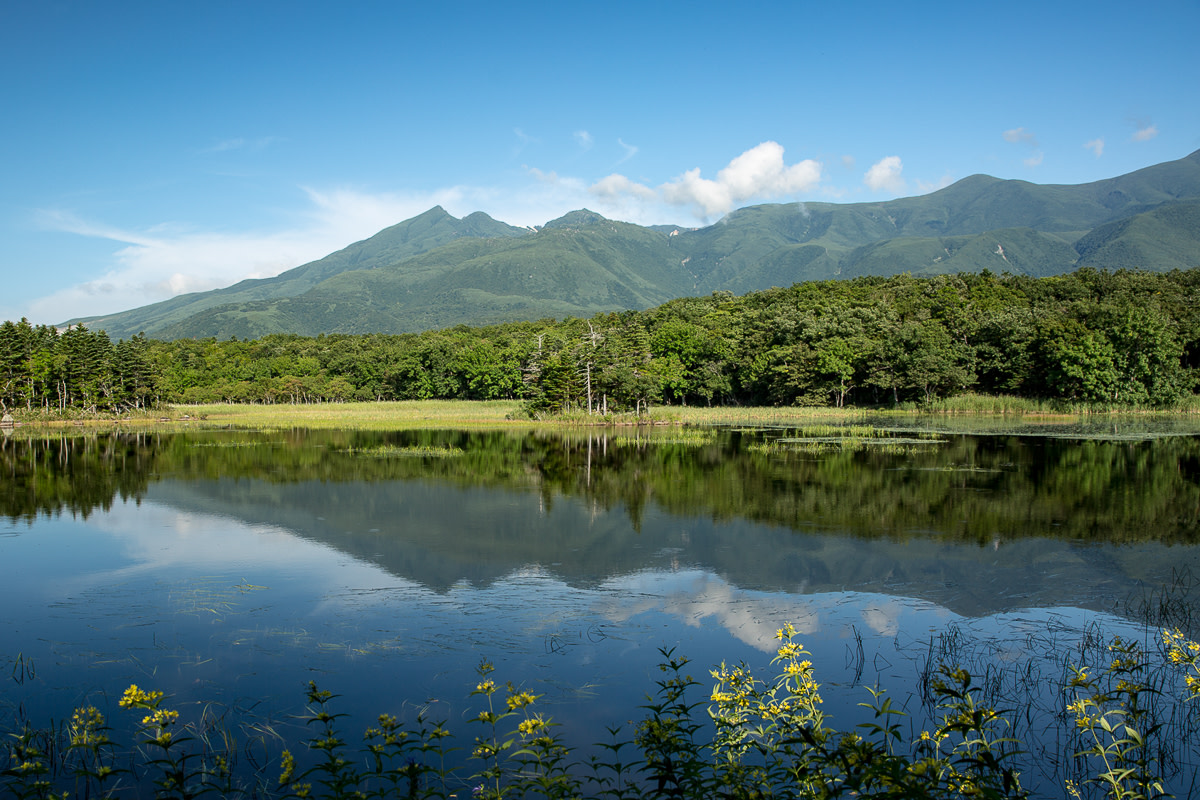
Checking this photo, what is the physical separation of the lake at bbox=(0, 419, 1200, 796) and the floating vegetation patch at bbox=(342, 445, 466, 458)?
5.22 meters

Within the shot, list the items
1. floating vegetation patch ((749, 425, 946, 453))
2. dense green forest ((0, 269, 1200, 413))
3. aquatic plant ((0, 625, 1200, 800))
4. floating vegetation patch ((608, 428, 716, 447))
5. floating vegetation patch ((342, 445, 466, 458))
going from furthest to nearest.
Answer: dense green forest ((0, 269, 1200, 413)), floating vegetation patch ((608, 428, 716, 447)), floating vegetation patch ((749, 425, 946, 453)), floating vegetation patch ((342, 445, 466, 458)), aquatic plant ((0, 625, 1200, 800))

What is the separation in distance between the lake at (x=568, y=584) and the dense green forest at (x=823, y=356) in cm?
3149

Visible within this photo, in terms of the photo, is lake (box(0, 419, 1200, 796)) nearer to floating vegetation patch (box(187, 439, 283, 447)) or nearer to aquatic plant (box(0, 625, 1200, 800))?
aquatic plant (box(0, 625, 1200, 800))

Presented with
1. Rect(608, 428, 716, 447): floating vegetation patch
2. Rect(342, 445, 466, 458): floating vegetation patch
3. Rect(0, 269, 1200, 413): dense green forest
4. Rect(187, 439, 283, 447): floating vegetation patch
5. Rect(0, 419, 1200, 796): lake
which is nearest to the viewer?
Rect(0, 419, 1200, 796): lake

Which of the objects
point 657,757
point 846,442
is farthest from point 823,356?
point 657,757

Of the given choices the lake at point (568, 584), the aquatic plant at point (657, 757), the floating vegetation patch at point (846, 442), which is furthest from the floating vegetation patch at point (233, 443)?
the aquatic plant at point (657, 757)

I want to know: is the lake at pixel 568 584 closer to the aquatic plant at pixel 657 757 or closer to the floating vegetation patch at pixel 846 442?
the aquatic plant at pixel 657 757

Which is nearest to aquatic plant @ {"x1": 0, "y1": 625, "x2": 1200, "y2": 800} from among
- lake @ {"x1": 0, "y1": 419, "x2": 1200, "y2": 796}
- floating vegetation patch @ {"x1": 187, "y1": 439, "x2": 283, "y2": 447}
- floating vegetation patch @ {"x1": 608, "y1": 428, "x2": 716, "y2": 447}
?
lake @ {"x1": 0, "y1": 419, "x2": 1200, "y2": 796}

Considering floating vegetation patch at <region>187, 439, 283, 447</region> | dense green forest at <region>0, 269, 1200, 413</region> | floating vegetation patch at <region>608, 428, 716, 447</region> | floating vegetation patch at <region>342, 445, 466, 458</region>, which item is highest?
dense green forest at <region>0, 269, 1200, 413</region>

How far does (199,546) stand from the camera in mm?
13312

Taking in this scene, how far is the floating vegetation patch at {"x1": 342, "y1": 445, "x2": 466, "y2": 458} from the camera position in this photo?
28.3 meters

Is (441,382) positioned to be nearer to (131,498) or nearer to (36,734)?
(131,498)

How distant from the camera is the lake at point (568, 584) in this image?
6926 mm

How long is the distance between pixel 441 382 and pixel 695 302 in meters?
34.2
